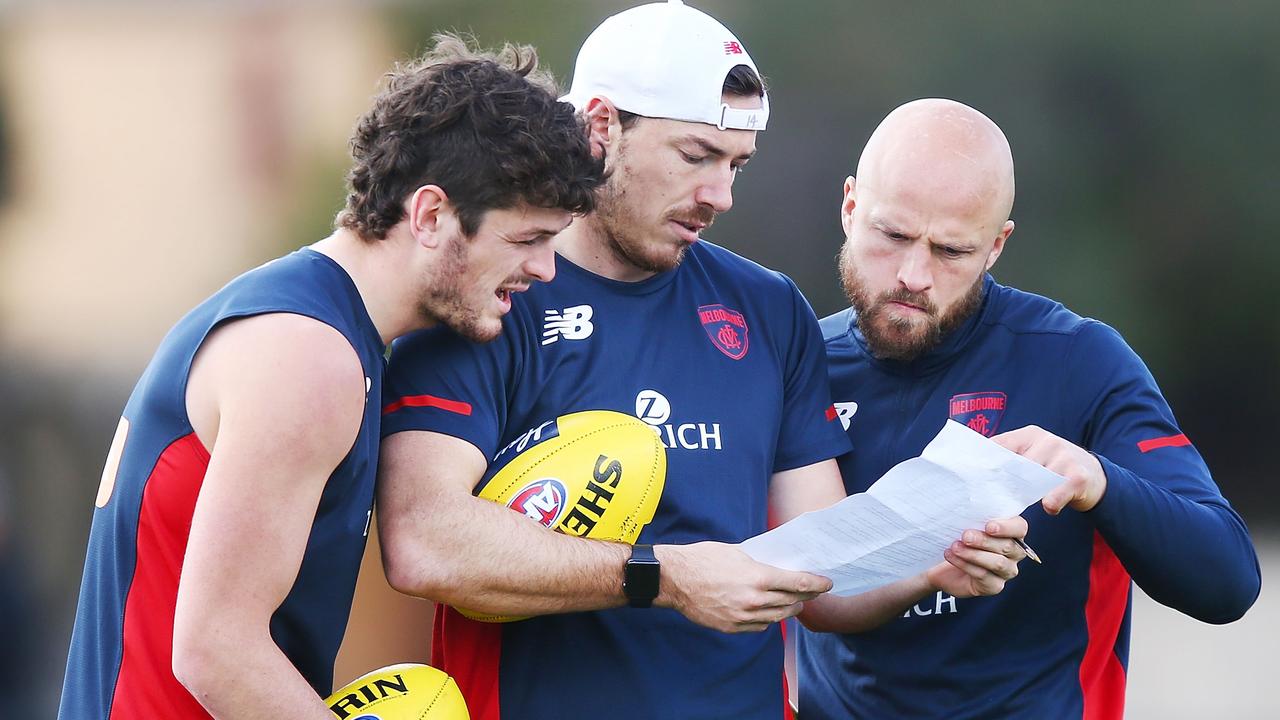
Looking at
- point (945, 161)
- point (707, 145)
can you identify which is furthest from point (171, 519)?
point (945, 161)

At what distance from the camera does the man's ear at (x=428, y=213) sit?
217cm

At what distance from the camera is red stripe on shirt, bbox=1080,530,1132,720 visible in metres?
2.65

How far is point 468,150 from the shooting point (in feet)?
7.16

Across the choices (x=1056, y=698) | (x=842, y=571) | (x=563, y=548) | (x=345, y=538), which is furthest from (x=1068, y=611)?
(x=345, y=538)

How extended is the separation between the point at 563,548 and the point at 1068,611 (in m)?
1.17

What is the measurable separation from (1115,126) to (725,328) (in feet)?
22.4

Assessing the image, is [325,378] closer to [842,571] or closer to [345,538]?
[345,538]

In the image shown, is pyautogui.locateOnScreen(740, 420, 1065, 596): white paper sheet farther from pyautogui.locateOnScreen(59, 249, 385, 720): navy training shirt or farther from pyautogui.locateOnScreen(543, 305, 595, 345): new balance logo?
pyautogui.locateOnScreen(59, 249, 385, 720): navy training shirt

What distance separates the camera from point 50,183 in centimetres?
765

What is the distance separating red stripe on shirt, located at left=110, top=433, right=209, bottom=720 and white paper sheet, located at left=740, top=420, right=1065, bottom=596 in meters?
1.00

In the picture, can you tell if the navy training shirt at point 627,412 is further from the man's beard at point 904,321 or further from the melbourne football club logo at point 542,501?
the man's beard at point 904,321

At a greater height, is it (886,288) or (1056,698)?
(886,288)

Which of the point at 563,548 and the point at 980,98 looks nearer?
the point at 563,548

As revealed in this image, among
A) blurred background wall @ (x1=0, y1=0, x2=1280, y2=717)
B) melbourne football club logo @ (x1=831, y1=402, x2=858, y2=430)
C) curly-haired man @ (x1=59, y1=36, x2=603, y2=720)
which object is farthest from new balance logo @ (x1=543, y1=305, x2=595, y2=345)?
blurred background wall @ (x1=0, y1=0, x2=1280, y2=717)
